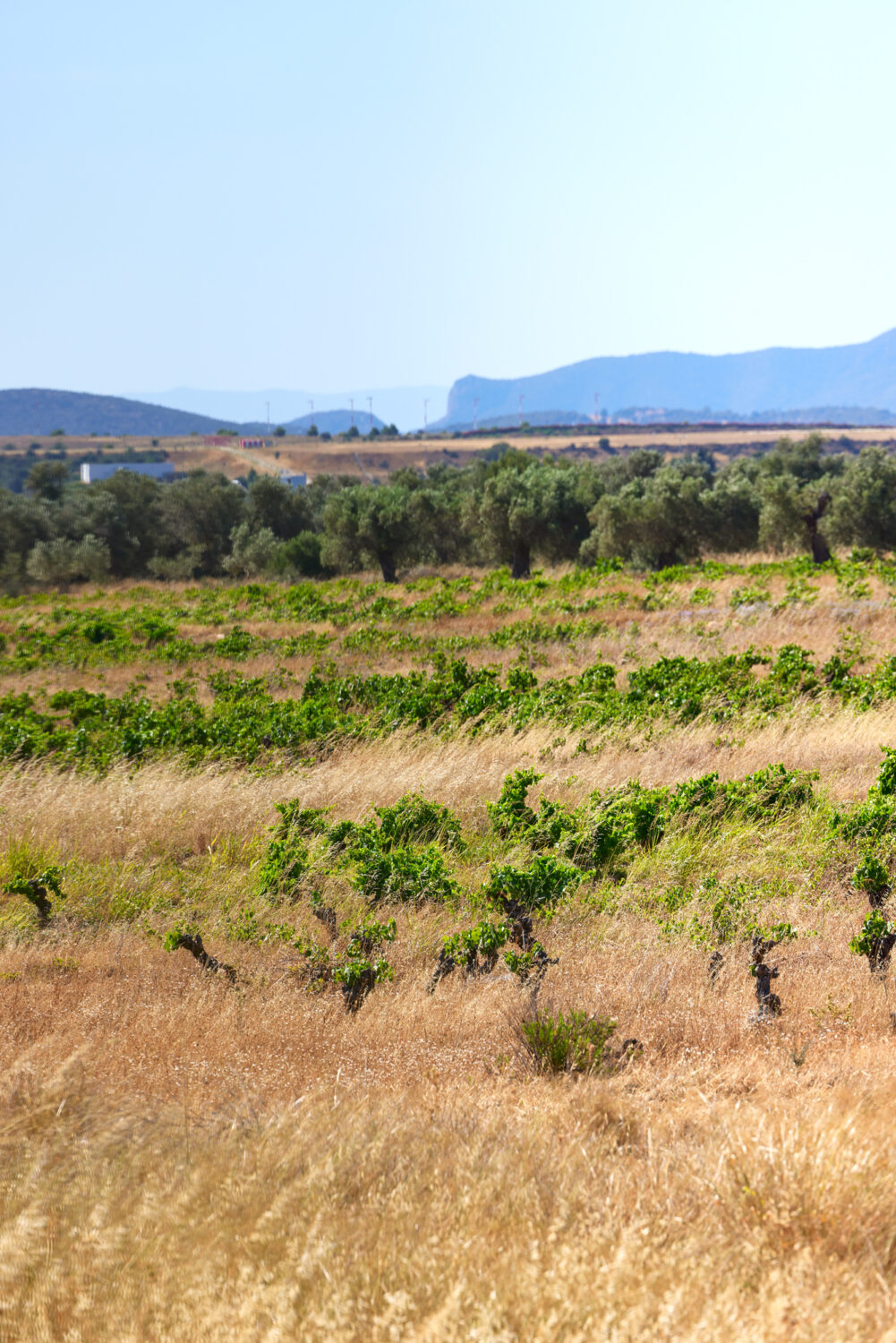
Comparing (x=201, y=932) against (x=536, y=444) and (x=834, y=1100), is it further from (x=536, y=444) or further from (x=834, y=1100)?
(x=536, y=444)

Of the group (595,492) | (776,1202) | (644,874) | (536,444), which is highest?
(536,444)

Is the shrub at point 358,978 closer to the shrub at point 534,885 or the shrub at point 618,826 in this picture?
the shrub at point 534,885

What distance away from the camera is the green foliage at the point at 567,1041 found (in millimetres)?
4047

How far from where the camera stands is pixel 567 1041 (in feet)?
13.4

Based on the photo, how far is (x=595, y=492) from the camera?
42.9 m

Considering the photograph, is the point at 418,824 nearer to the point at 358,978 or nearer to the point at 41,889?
the point at 358,978

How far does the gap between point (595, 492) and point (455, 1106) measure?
41321 mm

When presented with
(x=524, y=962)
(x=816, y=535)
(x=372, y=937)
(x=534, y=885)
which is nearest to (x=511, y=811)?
(x=534, y=885)

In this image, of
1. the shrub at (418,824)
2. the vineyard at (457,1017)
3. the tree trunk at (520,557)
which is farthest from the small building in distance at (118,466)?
the shrub at (418,824)

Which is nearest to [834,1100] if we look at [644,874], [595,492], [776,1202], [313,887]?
[776,1202]

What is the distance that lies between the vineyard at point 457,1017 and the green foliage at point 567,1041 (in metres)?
0.02

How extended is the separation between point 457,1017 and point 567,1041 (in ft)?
2.29

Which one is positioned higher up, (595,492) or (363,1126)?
(595,492)

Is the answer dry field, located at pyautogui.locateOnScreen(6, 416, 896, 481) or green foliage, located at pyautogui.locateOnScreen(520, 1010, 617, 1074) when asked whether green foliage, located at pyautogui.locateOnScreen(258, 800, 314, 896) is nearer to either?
green foliage, located at pyautogui.locateOnScreen(520, 1010, 617, 1074)
